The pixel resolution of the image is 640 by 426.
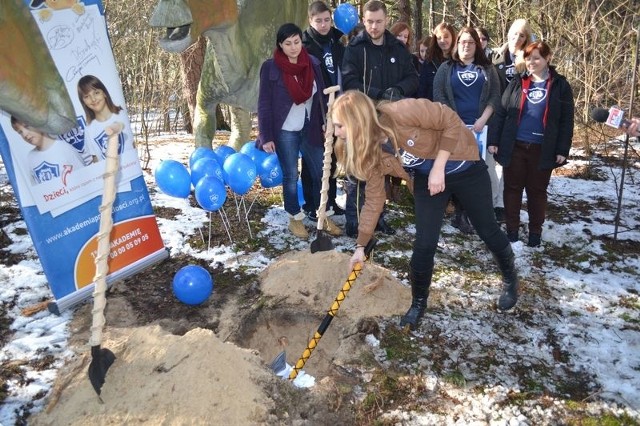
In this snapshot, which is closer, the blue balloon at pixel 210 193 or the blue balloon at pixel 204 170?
the blue balloon at pixel 210 193

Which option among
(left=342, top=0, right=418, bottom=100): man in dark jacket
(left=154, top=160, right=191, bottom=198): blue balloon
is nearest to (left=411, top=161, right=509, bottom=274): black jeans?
(left=342, top=0, right=418, bottom=100): man in dark jacket

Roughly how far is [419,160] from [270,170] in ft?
6.51

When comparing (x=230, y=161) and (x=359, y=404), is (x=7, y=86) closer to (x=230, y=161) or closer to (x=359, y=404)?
(x=230, y=161)

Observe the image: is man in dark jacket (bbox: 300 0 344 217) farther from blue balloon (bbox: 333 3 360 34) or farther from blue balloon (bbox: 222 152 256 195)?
blue balloon (bbox: 222 152 256 195)

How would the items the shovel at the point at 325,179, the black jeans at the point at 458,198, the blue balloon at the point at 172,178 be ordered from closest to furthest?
the black jeans at the point at 458,198 → the shovel at the point at 325,179 → the blue balloon at the point at 172,178

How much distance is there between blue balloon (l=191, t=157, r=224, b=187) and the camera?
434 cm

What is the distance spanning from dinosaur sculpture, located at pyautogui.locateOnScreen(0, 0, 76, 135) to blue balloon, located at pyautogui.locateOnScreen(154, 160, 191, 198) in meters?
1.05

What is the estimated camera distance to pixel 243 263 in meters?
4.24

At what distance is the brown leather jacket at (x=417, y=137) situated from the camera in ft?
8.63

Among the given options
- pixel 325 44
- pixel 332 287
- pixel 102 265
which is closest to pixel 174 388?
pixel 102 265

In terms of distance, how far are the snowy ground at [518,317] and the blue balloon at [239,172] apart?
24.9 inches

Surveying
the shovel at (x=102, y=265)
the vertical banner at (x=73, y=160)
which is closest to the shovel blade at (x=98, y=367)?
the shovel at (x=102, y=265)

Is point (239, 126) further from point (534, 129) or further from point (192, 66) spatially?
point (534, 129)

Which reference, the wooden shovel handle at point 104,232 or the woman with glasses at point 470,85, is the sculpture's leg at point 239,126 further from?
the wooden shovel handle at point 104,232
